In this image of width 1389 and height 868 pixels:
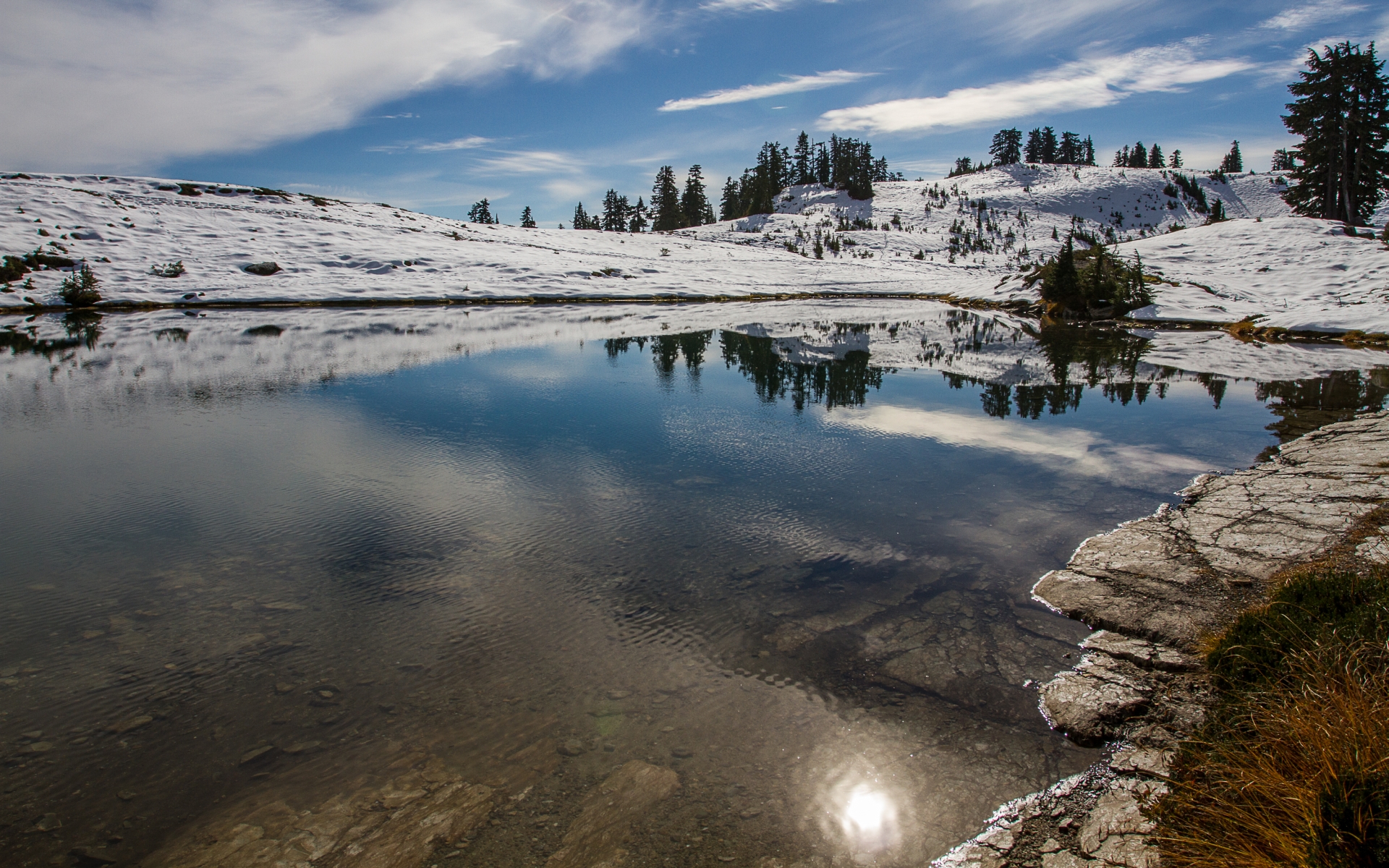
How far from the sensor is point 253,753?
3934 millimetres

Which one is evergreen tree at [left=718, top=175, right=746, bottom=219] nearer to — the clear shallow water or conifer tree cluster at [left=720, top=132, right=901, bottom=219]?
conifer tree cluster at [left=720, top=132, right=901, bottom=219]

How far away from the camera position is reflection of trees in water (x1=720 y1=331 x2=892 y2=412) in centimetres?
1394

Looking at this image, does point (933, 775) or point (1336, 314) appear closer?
point (933, 775)

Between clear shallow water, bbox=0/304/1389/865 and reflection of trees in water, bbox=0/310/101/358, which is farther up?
reflection of trees in water, bbox=0/310/101/358

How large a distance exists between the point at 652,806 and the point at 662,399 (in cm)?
1054

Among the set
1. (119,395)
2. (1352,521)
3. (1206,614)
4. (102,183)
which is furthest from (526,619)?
(102,183)

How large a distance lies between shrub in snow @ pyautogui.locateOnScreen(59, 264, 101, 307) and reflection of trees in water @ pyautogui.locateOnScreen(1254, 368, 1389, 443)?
4928 cm

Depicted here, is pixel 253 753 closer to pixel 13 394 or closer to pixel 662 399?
pixel 662 399

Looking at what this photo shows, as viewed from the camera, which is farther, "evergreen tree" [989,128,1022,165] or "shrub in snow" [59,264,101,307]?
"evergreen tree" [989,128,1022,165]

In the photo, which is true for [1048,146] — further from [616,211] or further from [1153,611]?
[1153,611]

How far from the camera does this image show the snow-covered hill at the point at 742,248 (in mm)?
31312

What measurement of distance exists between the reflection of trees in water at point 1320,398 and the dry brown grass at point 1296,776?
832 cm

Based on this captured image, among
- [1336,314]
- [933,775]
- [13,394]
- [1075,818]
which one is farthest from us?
[1336,314]

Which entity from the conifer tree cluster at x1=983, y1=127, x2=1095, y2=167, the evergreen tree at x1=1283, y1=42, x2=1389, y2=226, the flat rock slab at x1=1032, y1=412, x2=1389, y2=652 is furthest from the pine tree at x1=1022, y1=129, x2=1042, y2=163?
the flat rock slab at x1=1032, y1=412, x2=1389, y2=652
